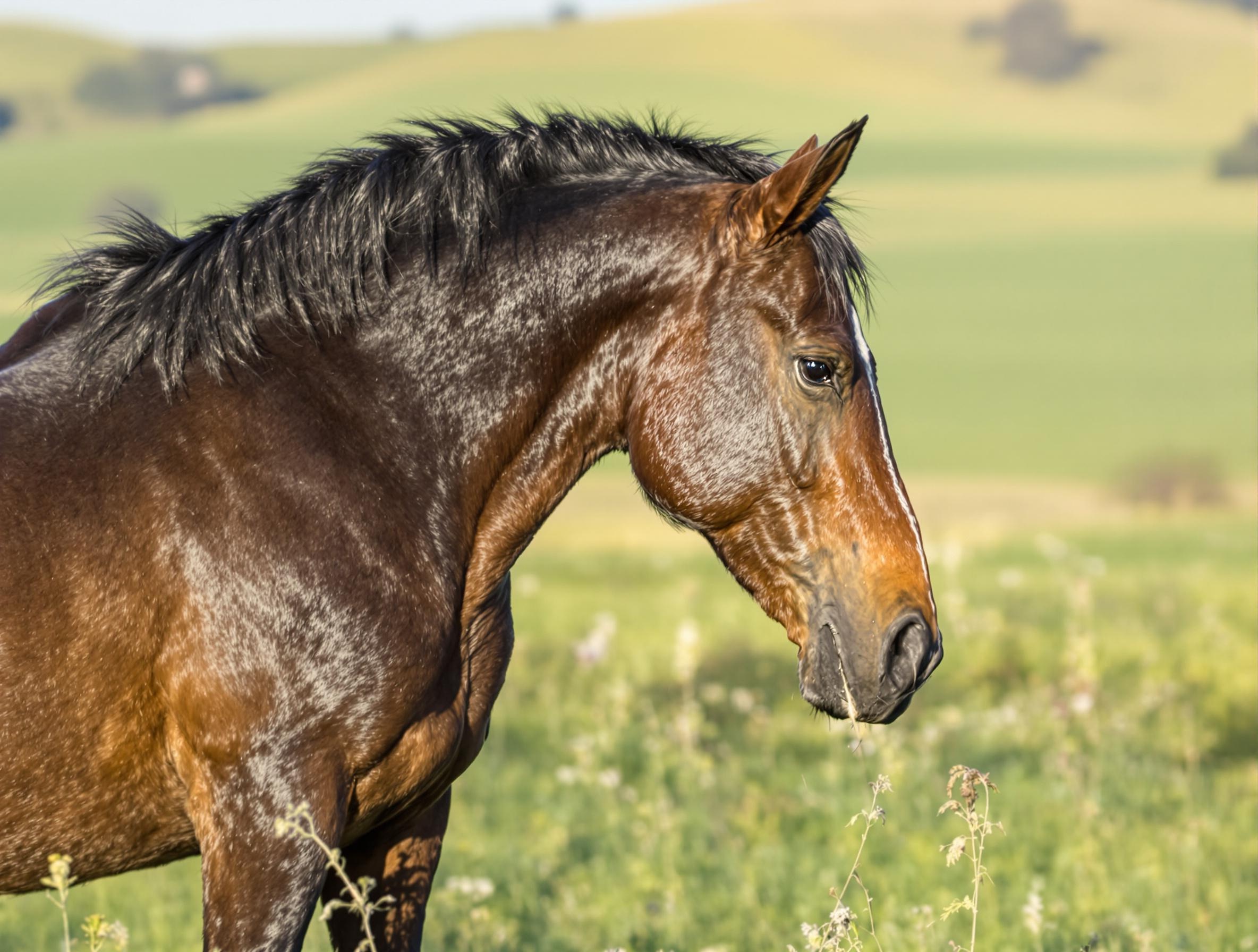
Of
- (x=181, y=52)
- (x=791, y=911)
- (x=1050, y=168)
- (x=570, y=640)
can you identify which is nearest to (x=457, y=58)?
(x=181, y=52)

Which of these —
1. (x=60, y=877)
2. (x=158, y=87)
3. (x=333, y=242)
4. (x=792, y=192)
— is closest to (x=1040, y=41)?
(x=158, y=87)

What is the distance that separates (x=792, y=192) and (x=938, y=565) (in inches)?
531

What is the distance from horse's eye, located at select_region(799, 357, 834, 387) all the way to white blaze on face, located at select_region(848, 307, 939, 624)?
9cm

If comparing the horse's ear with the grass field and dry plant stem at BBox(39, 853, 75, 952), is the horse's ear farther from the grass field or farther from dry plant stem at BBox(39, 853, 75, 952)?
dry plant stem at BBox(39, 853, 75, 952)

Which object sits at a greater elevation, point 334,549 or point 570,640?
point 334,549

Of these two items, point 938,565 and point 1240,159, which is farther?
point 1240,159

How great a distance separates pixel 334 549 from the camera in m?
2.85

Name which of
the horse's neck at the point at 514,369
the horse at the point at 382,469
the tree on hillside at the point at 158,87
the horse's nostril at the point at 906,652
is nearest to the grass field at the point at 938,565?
the horse at the point at 382,469

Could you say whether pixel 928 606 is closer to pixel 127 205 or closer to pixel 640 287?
pixel 640 287

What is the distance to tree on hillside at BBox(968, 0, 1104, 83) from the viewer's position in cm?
7444

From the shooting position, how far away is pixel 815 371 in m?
3.01

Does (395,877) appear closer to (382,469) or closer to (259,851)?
(259,851)

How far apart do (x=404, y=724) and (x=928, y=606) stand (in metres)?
1.26

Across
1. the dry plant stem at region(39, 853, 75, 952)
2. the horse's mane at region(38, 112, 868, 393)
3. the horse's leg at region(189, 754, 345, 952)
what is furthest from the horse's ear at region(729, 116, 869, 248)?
the dry plant stem at region(39, 853, 75, 952)
